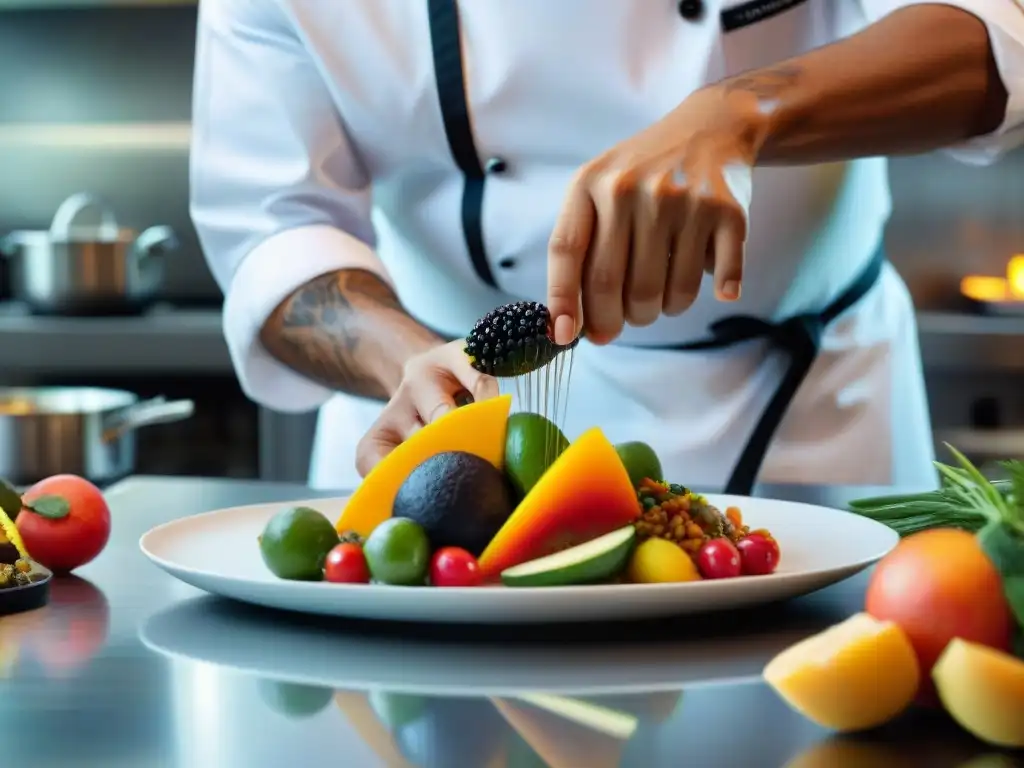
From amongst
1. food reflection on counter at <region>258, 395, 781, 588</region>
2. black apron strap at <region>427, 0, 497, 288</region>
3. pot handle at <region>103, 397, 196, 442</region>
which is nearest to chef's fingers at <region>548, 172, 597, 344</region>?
food reflection on counter at <region>258, 395, 781, 588</region>

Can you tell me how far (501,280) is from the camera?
5.36ft

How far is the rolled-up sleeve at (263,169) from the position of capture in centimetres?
158

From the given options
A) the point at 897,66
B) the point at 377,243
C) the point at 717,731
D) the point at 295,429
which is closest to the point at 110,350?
the point at 295,429

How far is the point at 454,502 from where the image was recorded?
33.0 inches

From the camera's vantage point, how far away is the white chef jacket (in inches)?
59.9

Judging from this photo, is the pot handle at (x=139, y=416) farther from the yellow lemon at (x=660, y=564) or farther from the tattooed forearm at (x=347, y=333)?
the yellow lemon at (x=660, y=564)

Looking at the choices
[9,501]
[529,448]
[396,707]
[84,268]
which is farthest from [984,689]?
[84,268]

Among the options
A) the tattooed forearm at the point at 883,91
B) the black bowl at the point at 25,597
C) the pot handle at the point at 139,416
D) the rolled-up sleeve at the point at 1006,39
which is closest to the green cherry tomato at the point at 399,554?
the black bowl at the point at 25,597

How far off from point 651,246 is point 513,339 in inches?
5.2

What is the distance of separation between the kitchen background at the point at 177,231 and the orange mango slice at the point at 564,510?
196 centimetres

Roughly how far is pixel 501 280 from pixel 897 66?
1.70 feet

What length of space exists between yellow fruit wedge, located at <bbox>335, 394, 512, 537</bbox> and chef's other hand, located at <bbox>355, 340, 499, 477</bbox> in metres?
0.20

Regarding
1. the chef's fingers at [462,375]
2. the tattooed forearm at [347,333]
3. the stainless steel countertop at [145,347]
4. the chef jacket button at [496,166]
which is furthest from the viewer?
the stainless steel countertop at [145,347]

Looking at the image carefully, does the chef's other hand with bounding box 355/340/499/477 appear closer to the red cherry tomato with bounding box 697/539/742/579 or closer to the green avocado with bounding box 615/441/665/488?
the green avocado with bounding box 615/441/665/488
